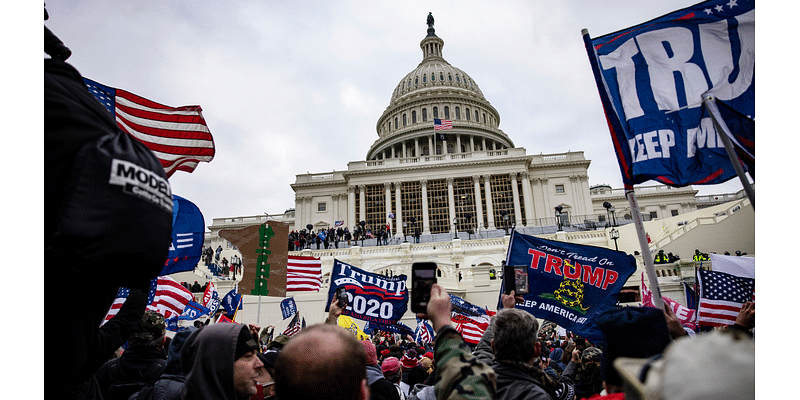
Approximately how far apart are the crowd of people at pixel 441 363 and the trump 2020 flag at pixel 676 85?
2.05 metres

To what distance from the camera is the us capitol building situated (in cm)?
2552

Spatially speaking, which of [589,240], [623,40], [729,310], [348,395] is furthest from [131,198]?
[589,240]

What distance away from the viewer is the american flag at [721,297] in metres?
6.66

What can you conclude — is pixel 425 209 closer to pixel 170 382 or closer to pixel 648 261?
pixel 648 261

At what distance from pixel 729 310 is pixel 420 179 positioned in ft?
142

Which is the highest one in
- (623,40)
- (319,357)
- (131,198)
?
(623,40)

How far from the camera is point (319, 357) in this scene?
1567 millimetres

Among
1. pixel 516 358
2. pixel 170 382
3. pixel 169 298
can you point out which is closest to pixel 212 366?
pixel 170 382

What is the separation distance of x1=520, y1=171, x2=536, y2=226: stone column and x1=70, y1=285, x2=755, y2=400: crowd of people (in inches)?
1714

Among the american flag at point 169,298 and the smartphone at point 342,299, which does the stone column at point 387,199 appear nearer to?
the american flag at point 169,298

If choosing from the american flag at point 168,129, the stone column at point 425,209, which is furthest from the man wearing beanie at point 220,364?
the stone column at point 425,209

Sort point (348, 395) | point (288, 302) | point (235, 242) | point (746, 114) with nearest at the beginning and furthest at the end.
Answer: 1. point (348, 395)
2. point (746, 114)
3. point (235, 242)
4. point (288, 302)

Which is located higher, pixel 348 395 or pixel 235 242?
pixel 235 242

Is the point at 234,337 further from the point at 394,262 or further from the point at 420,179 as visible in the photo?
the point at 420,179
